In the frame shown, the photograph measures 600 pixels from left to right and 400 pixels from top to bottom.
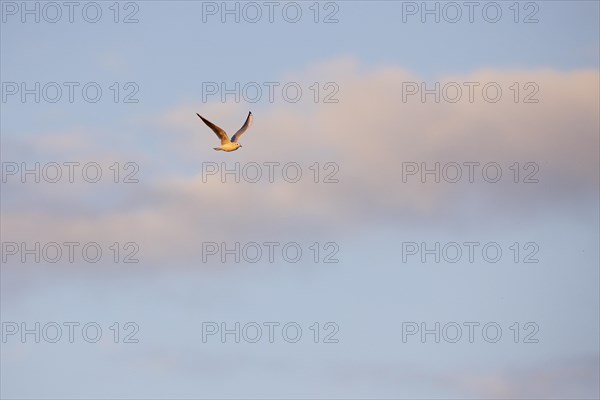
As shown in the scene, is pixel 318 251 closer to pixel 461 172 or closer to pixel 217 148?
pixel 461 172

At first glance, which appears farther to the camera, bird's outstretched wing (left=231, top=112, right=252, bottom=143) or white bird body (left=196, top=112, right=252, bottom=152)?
bird's outstretched wing (left=231, top=112, right=252, bottom=143)

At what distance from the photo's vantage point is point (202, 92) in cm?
11188

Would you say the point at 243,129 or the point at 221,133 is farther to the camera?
the point at 243,129

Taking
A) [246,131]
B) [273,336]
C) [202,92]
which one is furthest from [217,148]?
[273,336]

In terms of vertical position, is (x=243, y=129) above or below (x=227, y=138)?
above

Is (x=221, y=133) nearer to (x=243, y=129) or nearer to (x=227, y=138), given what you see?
(x=227, y=138)

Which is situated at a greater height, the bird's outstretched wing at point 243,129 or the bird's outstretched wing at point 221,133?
the bird's outstretched wing at point 243,129

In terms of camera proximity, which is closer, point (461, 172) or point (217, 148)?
point (217, 148)

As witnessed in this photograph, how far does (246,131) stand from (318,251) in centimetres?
2880

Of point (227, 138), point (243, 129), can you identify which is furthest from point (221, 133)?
point (243, 129)

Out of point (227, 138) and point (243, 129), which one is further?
point (243, 129)

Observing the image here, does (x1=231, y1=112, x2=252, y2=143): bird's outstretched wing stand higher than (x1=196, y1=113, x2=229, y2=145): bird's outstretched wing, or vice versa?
(x1=231, y1=112, x2=252, y2=143): bird's outstretched wing

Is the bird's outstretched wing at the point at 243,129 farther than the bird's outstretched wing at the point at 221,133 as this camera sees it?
Yes

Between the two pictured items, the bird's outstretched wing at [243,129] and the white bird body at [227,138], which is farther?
the bird's outstretched wing at [243,129]
